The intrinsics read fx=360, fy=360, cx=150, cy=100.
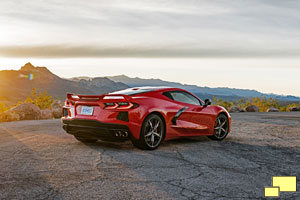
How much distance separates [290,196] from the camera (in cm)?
441

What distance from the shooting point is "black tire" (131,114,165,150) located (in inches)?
282

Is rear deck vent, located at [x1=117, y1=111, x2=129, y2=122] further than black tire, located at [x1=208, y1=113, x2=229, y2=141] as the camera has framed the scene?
No

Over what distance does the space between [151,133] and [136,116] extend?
59 cm

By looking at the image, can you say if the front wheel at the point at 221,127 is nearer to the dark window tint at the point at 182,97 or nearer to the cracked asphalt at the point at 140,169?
the cracked asphalt at the point at 140,169

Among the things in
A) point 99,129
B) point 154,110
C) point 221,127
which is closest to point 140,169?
point 99,129

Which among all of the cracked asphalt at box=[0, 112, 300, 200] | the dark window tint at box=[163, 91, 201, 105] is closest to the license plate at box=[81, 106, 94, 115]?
the cracked asphalt at box=[0, 112, 300, 200]

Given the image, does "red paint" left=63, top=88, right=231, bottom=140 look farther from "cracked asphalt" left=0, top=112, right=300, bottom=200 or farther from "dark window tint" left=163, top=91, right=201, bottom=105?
"cracked asphalt" left=0, top=112, right=300, bottom=200

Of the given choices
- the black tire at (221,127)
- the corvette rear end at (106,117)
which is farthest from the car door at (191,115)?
the corvette rear end at (106,117)

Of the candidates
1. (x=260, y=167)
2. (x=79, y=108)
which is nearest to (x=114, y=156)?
(x=79, y=108)

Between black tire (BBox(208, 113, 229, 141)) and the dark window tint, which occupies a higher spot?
the dark window tint

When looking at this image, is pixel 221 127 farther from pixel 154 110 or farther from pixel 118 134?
pixel 118 134

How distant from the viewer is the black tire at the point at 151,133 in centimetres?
717

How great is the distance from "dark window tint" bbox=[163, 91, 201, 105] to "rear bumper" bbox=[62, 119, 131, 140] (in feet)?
4.90

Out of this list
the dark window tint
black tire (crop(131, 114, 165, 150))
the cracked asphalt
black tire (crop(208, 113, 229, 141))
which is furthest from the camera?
black tire (crop(208, 113, 229, 141))
